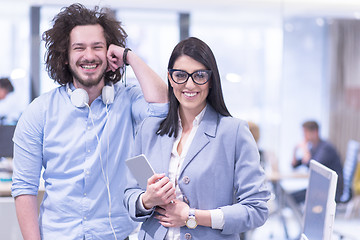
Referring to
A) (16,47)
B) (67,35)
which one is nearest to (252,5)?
(16,47)

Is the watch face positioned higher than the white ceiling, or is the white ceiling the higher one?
the white ceiling

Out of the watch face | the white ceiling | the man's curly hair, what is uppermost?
the white ceiling

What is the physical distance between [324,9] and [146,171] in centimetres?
484

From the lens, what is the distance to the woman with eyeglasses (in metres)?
1.58

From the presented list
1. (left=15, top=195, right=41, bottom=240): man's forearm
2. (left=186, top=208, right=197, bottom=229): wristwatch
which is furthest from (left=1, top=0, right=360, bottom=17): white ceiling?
(left=186, top=208, right=197, bottom=229): wristwatch

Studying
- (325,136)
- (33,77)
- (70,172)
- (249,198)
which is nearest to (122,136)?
(70,172)

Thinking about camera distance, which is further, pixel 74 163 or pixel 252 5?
pixel 252 5

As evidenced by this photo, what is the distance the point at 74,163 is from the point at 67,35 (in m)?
0.55

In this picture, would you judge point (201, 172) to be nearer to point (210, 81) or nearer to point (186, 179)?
point (186, 179)

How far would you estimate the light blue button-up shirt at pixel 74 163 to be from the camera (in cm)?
186

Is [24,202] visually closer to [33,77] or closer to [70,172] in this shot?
[70,172]

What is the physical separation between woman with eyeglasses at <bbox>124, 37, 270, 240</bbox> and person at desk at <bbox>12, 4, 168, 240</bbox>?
0.66 feet

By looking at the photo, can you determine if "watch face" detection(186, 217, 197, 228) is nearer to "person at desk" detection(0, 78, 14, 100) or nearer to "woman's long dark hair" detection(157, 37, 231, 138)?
"woman's long dark hair" detection(157, 37, 231, 138)

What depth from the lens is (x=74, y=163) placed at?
187 centimetres
